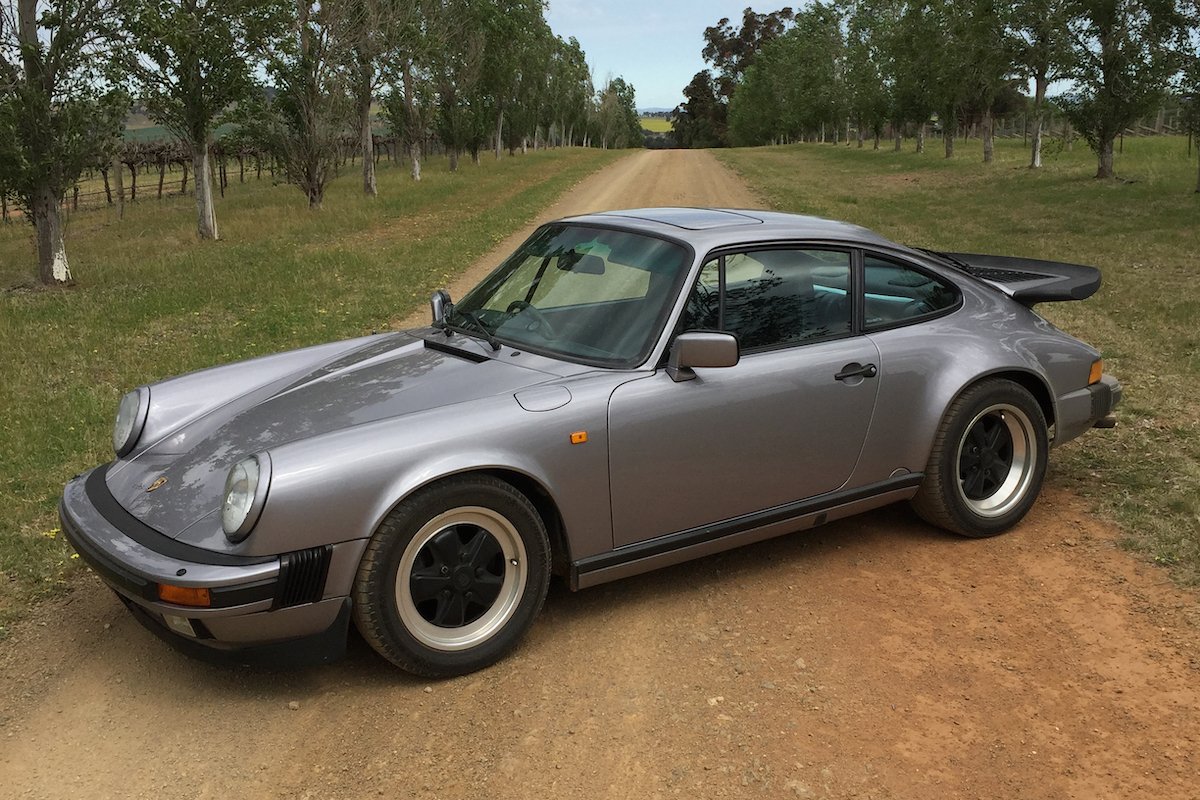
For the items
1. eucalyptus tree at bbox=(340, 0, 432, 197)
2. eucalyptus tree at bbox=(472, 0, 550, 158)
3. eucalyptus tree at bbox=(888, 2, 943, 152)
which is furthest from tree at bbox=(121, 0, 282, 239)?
eucalyptus tree at bbox=(888, 2, 943, 152)

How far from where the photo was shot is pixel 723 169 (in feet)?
111

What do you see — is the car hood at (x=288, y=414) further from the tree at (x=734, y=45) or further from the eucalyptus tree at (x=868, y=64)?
the tree at (x=734, y=45)

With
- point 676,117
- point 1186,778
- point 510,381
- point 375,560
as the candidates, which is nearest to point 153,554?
point 375,560

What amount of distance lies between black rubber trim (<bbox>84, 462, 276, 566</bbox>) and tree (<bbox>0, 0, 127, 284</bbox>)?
37.0ft

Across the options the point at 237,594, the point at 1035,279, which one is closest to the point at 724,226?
the point at 1035,279

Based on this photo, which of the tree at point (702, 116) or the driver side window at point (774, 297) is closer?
the driver side window at point (774, 297)

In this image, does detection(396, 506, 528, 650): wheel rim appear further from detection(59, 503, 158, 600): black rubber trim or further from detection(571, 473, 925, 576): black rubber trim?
detection(59, 503, 158, 600): black rubber trim

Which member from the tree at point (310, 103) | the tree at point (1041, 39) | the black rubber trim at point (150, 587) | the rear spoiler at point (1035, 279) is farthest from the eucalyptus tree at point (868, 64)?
the black rubber trim at point (150, 587)

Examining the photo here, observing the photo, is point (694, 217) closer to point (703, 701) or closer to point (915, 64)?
point (703, 701)

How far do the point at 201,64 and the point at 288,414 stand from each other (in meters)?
15.5

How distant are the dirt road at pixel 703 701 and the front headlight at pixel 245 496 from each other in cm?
66

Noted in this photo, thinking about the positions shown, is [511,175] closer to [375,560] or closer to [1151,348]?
[1151,348]

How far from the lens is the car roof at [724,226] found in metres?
3.77

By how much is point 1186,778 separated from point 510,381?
2412mm
